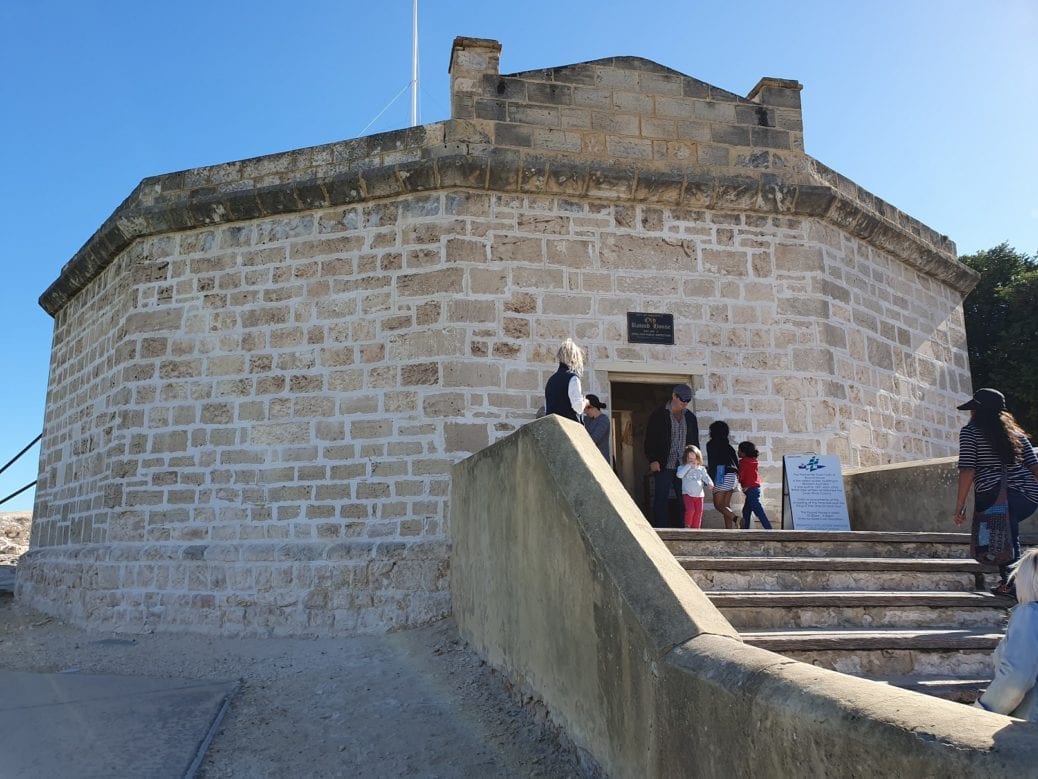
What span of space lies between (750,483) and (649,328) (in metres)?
1.71

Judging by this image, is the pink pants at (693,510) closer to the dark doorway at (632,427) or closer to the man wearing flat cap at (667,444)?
the man wearing flat cap at (667,444)

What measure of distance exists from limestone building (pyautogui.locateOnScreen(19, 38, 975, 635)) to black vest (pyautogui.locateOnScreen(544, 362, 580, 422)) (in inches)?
56.7

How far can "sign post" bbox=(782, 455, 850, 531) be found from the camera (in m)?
7.24

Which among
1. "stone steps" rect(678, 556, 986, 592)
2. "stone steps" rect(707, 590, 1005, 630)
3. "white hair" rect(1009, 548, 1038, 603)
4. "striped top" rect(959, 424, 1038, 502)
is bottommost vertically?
"stone steps" rect(707, 590, 1005, 630)

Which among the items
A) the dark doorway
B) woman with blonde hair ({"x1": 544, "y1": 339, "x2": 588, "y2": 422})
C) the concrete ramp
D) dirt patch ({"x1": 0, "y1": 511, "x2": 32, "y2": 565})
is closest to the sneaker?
woman with blonde hair ({"x1": 544, "y1": 339, "x2": 588, "y2": 422})

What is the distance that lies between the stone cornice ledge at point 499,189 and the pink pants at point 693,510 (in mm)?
3055

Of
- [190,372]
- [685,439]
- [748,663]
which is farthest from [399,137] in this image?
[748,663]

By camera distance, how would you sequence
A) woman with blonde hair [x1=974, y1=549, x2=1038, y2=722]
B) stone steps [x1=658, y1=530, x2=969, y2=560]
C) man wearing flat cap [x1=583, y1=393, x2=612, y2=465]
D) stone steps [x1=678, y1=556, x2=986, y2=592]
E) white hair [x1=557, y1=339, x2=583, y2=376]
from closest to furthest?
woman with blonde hair [x1=974, y1=549, x2=1038, y2=722], stone steps [x1=678, y1=556, x2=986, y2=592], stone steps [x1=658, y1=530, x2=969, y2=560], white hair [x1=557, y1=339, x2=583, y2=376], man wearing flat cap [x1=583, y1=393, x2=612, y2=465]

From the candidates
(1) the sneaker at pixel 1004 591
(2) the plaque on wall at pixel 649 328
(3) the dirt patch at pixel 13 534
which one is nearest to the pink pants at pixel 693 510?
Answer: (2) the plaque on wall at pixel 649 328

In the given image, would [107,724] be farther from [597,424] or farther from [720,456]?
[720,456]

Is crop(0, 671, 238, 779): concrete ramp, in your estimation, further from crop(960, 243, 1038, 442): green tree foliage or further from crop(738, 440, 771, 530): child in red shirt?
crop(960, 243, 1038, 442): green tree foliage

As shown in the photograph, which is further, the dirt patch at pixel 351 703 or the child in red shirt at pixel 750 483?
the child in red shirt at pixel 750 483

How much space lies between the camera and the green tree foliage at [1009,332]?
1517 cm

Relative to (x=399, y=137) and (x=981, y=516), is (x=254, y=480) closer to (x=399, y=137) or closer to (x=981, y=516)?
(x=399, y=137)
